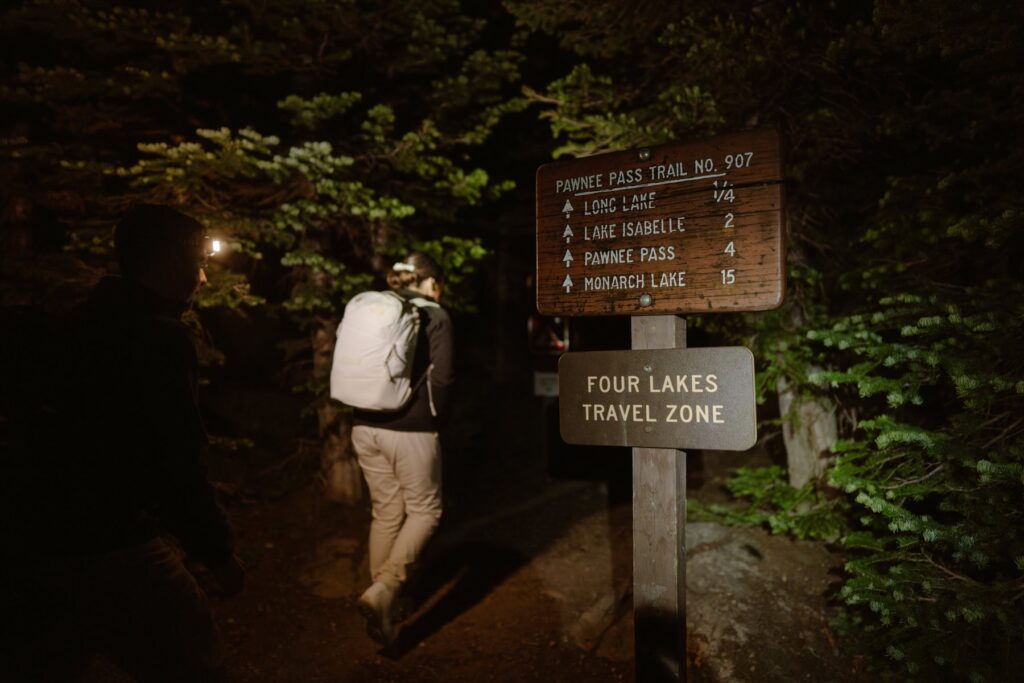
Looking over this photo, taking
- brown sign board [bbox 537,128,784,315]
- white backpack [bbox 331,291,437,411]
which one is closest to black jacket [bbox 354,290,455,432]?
white backpack [bbox 331,291,437,411]

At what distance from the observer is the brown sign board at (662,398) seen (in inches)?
92.0

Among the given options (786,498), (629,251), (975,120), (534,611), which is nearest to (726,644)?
(534,611)

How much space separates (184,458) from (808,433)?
5.16m

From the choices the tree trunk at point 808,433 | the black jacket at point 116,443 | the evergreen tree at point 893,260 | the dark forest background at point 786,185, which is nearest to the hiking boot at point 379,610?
the dark forest background at point 786,185

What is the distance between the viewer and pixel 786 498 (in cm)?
527

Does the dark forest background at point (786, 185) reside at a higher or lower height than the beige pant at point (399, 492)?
higher

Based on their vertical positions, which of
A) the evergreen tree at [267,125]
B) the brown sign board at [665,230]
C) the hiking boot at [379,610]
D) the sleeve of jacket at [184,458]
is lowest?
the hiking boot at [379,610]

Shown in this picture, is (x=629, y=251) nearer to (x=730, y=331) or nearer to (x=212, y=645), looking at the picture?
(x=212, y=645)

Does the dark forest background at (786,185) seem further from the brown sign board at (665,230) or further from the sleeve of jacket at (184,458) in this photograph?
the sleeve of jacket at (184,458)

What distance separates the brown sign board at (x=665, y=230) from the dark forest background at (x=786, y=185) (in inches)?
57.7

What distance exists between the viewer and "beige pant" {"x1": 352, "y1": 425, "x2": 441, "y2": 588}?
4039 mm

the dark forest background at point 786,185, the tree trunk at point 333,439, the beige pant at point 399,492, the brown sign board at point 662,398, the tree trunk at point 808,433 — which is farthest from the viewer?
the tree trunk at point 333,439

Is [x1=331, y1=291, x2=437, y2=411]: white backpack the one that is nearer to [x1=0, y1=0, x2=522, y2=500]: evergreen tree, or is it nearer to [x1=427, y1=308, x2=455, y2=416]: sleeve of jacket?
[x1=427, y1=308, x2=455, y2=416]: sleeve of jacket

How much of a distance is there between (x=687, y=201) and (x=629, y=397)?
87cm
